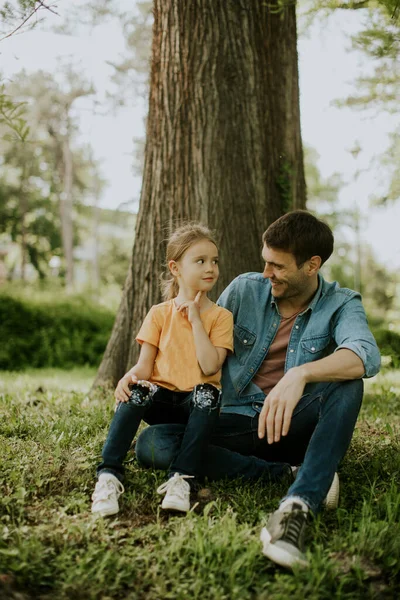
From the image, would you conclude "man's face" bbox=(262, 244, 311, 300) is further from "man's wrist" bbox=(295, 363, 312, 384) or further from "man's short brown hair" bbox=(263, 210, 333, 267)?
"man's wrist" bbox=(295, 363, 312, 384)

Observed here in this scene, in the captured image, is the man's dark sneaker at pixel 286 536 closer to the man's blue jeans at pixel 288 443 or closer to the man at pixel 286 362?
the man's blue jeans at pixel 288 443

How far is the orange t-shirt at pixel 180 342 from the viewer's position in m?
3.47

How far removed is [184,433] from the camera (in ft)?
11.0

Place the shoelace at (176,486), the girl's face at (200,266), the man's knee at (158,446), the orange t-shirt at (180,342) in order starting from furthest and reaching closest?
the girl's face at (200,266) < the orange t-shirt at (180,342) < the man's knee at (158,446) < the shoelace at (176,486)

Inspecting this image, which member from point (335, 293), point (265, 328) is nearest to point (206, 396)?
point (265, 328)

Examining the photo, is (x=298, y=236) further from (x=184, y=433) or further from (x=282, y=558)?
(x=282, y=558)

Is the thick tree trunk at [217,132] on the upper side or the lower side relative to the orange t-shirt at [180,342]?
upper

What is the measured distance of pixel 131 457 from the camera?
364 centimetres

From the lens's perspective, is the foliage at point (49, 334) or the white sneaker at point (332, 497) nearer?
the white sneaker at point (332, 497)

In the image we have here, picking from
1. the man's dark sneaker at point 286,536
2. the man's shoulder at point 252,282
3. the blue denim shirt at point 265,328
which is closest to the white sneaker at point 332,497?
the man's dark sneaker at point 286,536

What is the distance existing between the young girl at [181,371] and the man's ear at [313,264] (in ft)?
1.71

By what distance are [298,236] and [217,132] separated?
176 centimetres

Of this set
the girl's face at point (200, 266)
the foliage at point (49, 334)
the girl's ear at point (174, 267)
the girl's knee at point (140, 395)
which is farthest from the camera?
the foliage at point (49, 334)

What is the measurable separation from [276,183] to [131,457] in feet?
8.78
